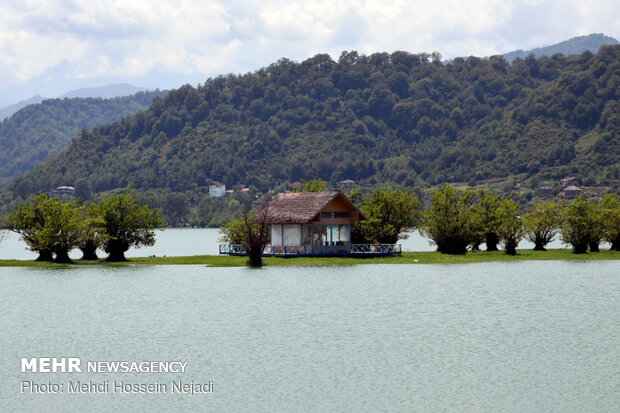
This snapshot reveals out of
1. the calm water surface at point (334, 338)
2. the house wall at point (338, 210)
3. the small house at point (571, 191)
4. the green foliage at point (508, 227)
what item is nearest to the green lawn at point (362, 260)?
the green foliage at point (508, 227)

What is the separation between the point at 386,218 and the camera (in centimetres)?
7519

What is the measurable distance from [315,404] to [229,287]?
30.7 meters

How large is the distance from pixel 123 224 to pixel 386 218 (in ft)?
80.7

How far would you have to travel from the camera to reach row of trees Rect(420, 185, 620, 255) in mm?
72688

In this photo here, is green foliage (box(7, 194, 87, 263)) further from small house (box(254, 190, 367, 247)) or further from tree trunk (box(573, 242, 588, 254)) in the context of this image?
tree trunk (box(573, 242, 588, 254))

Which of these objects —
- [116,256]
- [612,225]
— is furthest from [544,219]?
[116,256]

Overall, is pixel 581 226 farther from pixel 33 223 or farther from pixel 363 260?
pixel 33 223

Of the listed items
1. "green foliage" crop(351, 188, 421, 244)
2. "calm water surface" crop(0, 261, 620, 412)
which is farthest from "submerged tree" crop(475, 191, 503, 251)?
"calm water surface" crop(0, 261, 620, 412)

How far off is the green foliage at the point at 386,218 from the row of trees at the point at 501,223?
1.72 meters

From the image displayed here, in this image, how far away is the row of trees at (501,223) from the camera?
72.7m

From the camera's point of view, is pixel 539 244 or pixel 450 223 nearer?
pixel 450 223

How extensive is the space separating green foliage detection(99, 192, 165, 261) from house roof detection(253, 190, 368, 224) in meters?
9.89

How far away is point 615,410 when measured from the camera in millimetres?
22312

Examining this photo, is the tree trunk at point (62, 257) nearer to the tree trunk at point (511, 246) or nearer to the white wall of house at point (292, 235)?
the white wall of house at point (292, 235)
